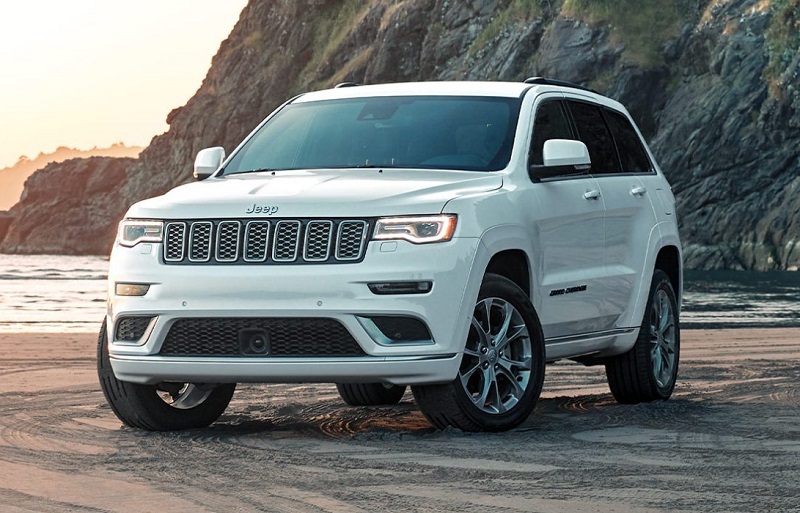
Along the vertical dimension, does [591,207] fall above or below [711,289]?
above

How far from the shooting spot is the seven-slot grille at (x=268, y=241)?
7.43 meters

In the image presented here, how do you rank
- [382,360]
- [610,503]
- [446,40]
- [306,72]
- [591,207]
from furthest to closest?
[306,72], [446,40], [591,207], [382,360], [610,503]

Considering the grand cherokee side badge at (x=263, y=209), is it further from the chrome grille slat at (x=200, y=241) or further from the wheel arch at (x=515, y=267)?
the wheel arch at (x=515, y=267)

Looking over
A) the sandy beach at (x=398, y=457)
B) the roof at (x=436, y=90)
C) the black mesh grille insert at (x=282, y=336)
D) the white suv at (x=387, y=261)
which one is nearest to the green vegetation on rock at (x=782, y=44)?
the sandy beach at (x=398, y=457)

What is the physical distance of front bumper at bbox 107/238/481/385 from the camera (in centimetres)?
734

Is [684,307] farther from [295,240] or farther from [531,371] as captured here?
[295,240]

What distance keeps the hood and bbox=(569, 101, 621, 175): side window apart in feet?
4.86

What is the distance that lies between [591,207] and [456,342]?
1.87m

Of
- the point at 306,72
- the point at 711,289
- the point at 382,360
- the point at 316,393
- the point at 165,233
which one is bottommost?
the point at 306,72

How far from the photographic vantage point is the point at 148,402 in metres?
8.19

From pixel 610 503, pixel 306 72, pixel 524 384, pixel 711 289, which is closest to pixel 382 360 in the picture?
pixel 524 384

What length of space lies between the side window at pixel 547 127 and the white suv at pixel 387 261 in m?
0.02

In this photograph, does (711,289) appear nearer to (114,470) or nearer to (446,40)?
(114,470)

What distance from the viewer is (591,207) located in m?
9.02
